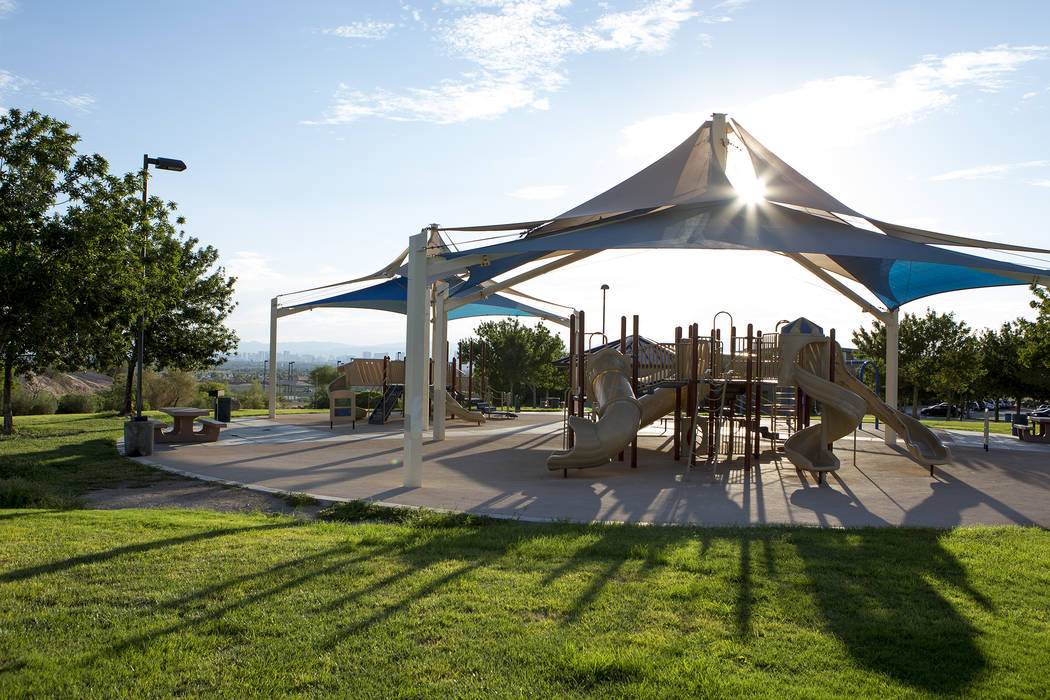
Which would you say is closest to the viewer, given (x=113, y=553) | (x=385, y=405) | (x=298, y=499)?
(x=113, y=553)

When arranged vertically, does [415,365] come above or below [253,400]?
above

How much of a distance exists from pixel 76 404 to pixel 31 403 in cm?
205

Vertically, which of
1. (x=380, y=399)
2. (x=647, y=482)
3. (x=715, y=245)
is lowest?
(x=647, y=482)

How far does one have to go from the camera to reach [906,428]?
1389 cm

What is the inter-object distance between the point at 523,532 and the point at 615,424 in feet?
18.9

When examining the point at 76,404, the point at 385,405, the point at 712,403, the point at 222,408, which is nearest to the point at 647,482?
the point at 712,403

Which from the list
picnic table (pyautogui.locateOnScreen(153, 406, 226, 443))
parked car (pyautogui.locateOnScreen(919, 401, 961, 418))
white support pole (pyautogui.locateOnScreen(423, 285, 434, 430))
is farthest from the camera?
parked car (pyautogui.locateOnScreen(919, 401, 961, 418))

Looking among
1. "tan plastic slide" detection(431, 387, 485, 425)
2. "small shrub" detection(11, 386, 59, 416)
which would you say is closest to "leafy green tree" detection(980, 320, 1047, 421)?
"tan plastic slide" detection(431, 387, 485, 425)

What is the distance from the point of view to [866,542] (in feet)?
23.1

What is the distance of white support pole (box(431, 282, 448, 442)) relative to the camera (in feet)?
60.0

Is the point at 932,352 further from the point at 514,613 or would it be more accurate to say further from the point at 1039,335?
the point at 514,613

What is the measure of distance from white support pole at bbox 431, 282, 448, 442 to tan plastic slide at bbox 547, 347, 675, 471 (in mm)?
4655

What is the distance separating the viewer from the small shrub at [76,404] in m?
31.1

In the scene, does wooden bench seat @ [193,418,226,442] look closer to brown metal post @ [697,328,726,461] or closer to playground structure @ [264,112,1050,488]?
playground structure @ [264,112,1050,488]
